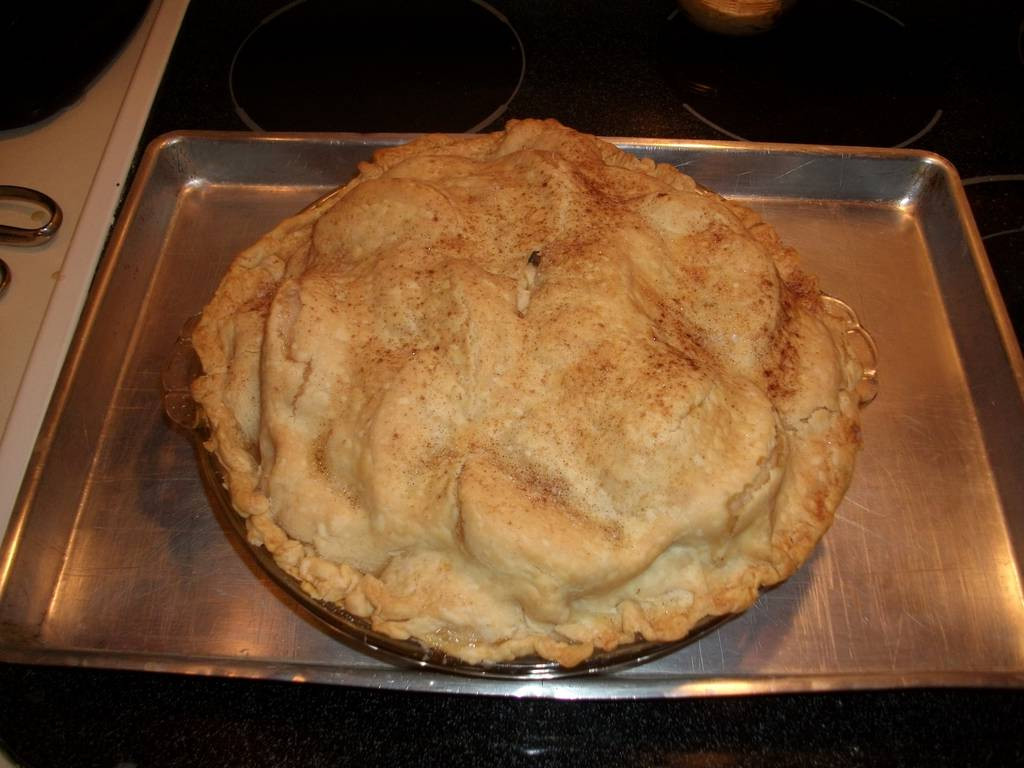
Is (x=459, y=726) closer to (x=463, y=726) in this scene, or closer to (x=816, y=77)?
(x=463, y=726)

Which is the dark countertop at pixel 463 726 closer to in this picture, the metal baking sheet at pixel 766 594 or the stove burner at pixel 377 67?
the metal baking sheet at pixel 766 594

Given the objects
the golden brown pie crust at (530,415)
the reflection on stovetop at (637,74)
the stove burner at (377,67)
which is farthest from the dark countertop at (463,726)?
the stove burner at (377,67)

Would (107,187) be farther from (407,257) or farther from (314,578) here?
(314,578)

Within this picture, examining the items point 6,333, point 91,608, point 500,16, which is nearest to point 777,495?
point 91,608

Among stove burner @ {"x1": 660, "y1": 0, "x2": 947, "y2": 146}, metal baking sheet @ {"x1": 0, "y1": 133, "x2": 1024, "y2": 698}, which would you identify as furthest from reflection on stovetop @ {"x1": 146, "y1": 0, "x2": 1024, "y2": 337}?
metal baking sheet @ {"x1": 0, "y1": 133, "x2": 1024, "y2": 698}

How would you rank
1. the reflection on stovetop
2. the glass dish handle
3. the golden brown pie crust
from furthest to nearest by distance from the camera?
the reflection on stovetop
the glass dish handle
the golden brown pie crust

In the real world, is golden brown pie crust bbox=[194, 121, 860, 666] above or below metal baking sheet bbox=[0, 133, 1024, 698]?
above

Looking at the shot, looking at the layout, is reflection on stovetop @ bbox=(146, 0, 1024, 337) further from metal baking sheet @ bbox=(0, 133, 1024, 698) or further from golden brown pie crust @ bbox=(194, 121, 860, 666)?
golden brown pie crust @ bbox=(194, 121, 860, 666)
